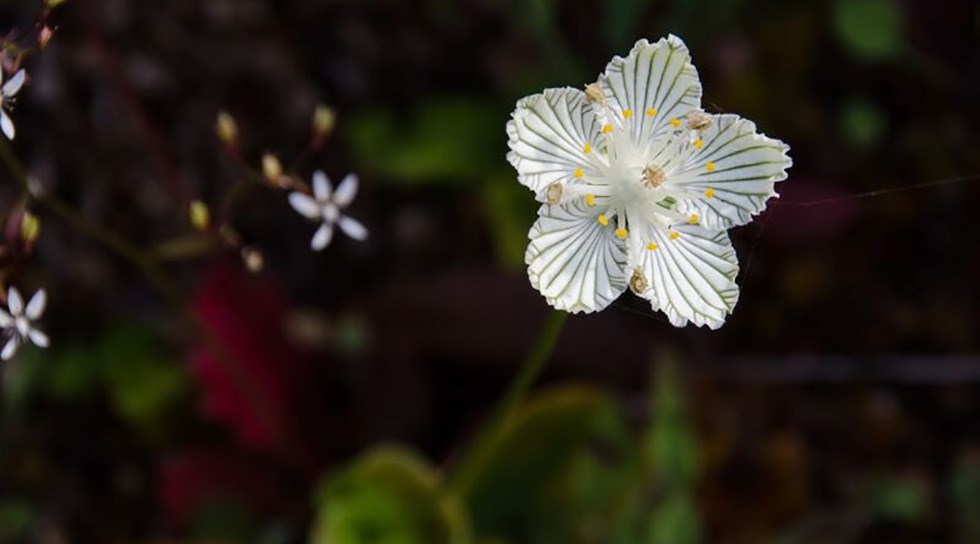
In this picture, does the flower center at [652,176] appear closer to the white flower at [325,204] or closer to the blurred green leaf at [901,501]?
the white flower at [325,204]

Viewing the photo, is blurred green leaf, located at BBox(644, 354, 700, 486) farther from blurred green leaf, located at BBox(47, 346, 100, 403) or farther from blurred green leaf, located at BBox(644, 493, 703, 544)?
blurred green leaf, located at BBox(47, 346, 100, 403)

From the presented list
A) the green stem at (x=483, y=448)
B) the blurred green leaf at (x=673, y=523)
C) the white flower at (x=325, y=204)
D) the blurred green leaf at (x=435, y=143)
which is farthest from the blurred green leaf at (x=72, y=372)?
the blurred green leaf at (x=673, y=523)

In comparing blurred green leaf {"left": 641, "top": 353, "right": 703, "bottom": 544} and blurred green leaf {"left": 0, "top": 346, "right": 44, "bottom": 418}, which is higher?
blurred green leaf {"left": 641, "top": 353, "right": 703, "bottom": 544}

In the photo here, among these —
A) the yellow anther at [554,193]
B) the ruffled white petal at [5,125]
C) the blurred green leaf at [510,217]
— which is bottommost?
the ruffled white petal at [5,125]

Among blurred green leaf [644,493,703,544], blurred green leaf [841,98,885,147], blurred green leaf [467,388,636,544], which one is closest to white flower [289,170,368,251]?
blurred green leaf [467,388,636,544]

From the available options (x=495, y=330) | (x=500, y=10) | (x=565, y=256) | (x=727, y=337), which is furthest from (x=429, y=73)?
(x=565, y=256)

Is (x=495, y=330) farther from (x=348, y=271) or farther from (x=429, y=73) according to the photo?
(x=429, y=73)

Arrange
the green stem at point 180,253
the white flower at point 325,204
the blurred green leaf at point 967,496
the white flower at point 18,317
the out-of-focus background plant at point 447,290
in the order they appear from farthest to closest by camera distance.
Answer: the blurred green leaf at point 967,496
the out-of-focus background plant at point 447,290
the green stem at point 180,253
the white flower at point 325,204
the white flower at point 18,317
